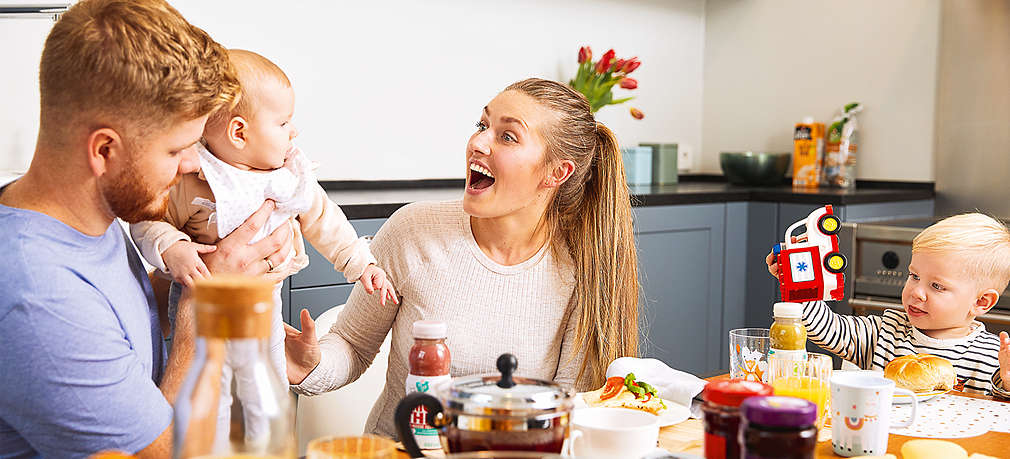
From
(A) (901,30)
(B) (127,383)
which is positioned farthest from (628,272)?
(A) (901,30)

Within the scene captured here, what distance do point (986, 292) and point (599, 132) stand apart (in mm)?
771

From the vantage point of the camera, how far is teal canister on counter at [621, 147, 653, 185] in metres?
3.72

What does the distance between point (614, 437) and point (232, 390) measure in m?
0.42

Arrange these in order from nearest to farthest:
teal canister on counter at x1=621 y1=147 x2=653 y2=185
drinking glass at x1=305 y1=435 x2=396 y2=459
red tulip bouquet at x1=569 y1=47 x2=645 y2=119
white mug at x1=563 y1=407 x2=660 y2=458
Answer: drinking glass at x1=305 y1=435 x2=396 y2=459 → white mug at x1=563 y1=407 x2=660 y2=458 → red tulip bouquet at x1=569 y1=47 x2=645 y2=119 → teal canister on counter at x1=621 y1=147 x2=653 y2=185

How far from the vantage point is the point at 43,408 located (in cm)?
108

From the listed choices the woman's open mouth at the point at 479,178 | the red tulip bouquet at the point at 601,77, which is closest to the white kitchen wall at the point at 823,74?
the red tulip bouquet at the point at 601,77

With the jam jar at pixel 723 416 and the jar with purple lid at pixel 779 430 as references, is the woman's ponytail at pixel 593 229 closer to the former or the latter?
the jam jar at pixel 723 416

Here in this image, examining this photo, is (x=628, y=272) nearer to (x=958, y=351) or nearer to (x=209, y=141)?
(x=958, y=351)

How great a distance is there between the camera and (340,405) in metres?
1.78

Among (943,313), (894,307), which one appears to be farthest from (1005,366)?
(894,307)

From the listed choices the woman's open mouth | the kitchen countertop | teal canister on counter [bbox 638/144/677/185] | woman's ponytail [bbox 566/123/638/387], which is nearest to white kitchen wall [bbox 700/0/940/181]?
the kitchen countertop

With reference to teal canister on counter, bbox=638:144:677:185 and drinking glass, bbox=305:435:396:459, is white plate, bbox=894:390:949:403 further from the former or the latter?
teal canister on counter, bbox=638:144:677:185

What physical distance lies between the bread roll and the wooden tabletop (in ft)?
0.59

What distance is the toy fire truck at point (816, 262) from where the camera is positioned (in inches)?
57.4
